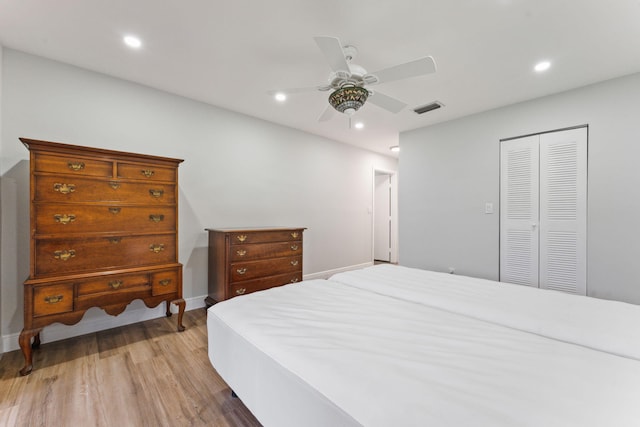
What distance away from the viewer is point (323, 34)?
2.05m

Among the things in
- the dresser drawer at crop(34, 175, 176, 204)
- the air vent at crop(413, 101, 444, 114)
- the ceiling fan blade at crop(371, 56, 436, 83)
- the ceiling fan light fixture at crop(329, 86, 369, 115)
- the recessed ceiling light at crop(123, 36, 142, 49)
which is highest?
the recessed ceiling light at crop(123, 36, 142, 49)

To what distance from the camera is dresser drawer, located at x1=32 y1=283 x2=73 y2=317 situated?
1979 mm

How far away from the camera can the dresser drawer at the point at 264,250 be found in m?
3.08

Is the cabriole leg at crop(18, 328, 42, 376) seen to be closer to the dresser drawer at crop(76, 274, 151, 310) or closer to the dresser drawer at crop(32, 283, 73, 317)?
the dresser drawer at crop(32, 283, 73, 317)

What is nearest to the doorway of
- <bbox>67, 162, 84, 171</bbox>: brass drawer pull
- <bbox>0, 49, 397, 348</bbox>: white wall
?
<bbox>0, 49, 397, 348</bbox>: white wall

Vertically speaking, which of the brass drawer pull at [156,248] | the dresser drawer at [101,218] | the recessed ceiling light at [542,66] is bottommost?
the brass drawer pull at [156,248]

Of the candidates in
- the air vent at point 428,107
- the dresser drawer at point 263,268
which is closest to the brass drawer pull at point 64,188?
the dresser drawer at point 263,268

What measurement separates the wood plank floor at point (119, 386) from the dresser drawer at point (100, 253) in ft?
2.37

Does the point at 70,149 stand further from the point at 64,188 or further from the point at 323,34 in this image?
the point at 323,34

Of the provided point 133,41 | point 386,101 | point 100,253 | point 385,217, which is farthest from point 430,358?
point 385,217

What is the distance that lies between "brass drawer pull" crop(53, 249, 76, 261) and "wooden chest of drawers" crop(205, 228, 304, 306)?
1248 millimetres

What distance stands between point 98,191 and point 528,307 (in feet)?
10.9

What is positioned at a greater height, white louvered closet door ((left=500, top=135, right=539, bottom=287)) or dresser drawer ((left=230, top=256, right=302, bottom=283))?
white louvered closet door ((left=500, top=135, right=539, bottom=287))

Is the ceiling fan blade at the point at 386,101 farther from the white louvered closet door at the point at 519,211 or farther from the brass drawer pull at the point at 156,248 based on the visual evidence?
the brass drawer pull at the point at 156,248
